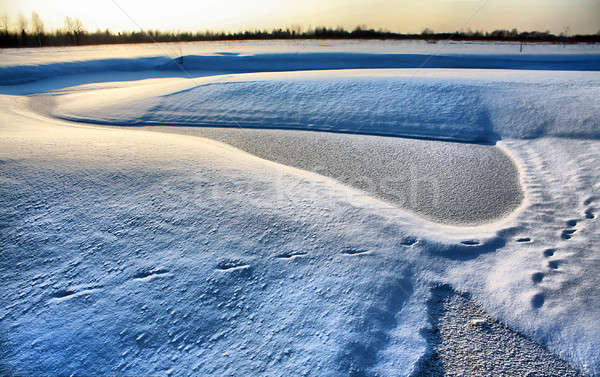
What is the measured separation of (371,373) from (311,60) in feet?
44.8

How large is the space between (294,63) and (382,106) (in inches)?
340

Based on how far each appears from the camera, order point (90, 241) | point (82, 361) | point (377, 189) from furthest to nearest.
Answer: point (377, 189) → point (90, 241) → point (82, 361)

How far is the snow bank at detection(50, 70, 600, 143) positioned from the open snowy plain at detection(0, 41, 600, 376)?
0.16 metres

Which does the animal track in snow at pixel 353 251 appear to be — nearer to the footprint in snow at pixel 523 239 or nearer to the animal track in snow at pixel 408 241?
the animal track in snow at pixel 408 241

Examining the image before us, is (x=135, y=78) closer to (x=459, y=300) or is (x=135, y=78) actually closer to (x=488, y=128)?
(x=488, y=128)

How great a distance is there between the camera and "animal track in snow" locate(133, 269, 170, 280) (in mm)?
→ 1979

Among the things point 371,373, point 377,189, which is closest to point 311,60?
point 377,189

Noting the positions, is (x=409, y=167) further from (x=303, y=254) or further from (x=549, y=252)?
(x=303, y=254)

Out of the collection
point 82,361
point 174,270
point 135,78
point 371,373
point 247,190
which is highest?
point 135,78

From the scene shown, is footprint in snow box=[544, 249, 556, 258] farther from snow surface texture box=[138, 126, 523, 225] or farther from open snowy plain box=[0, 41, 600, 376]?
snow surface texture box=[138, 126, 523, 225]

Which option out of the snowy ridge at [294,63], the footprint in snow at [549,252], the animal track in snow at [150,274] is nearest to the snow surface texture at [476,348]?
the footprint in snow at [549,252]

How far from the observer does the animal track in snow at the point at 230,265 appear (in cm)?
210

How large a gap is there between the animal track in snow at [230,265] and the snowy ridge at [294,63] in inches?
453

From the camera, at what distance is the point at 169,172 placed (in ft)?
10.2
